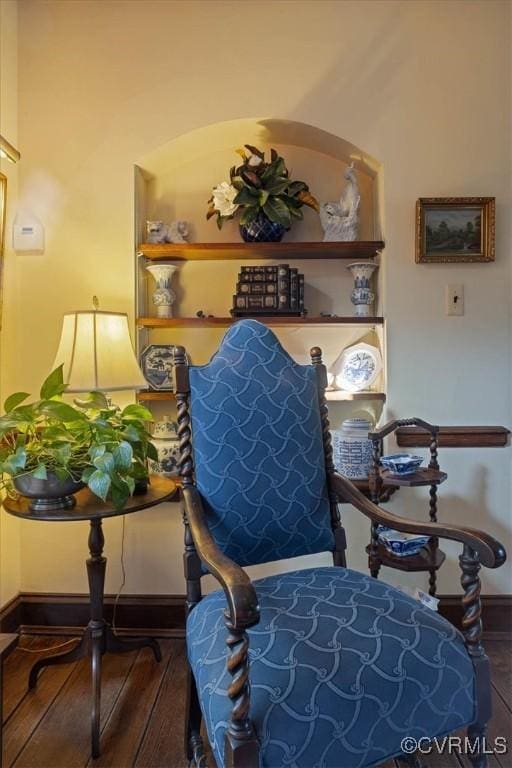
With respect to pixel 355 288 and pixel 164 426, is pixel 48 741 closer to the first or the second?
pixel 164 426

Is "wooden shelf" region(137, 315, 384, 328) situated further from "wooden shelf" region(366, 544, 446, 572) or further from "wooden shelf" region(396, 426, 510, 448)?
"wooden shelf" region(366, 544, 446, 572)

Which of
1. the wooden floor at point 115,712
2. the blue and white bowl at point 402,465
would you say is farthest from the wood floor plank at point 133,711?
the blue and white bowl at point 402,465

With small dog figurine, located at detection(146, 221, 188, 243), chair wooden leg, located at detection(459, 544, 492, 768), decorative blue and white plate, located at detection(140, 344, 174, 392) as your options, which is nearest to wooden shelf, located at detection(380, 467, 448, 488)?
chair wooden leg, located at detection(459, 544, 492, 768)

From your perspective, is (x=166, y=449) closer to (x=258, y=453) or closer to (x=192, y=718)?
(x=258, y=453)

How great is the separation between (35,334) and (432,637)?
1819mm

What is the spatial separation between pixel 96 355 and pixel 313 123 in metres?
1.27

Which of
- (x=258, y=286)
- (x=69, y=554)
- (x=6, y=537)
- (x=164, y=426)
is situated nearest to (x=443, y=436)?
(x=258, y=286)

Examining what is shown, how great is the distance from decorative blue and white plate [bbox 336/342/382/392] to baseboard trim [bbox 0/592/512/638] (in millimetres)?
931

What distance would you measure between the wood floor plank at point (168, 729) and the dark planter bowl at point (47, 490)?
722 millimetres

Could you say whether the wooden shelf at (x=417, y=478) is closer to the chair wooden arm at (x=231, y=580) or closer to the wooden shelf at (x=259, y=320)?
the wooden shelf at (x=259, y=320)

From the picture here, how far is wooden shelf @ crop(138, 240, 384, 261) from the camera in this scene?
6.76 ft

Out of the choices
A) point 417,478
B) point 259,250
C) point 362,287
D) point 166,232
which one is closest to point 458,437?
point 417,478

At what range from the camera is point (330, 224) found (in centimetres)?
211

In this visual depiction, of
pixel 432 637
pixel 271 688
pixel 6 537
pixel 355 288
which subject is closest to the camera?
Result: pixel 271 688
